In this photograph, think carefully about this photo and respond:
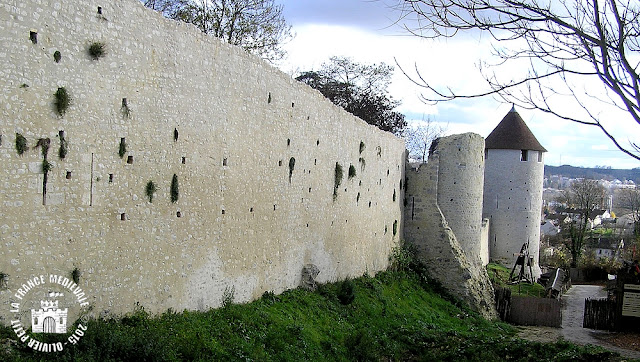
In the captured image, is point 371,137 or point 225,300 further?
point 371,137

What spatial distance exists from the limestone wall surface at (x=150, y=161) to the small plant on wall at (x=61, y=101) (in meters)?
0.09

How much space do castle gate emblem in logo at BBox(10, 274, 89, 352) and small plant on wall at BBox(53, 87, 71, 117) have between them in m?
2.16

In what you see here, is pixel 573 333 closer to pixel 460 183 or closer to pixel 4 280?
pixel 460 183

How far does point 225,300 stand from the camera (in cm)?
1098

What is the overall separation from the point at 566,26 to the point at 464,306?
15059 millimetres

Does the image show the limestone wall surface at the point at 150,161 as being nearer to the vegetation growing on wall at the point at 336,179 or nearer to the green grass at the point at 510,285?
the vegetation growing on wall at the point at 336,179

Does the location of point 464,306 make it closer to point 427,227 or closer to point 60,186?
point 427,227

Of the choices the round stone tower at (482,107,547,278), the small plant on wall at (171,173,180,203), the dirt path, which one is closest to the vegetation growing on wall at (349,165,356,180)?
the dirt path

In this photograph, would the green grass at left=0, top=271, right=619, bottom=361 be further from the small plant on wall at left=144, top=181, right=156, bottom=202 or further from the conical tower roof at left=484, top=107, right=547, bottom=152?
the conical tower roof at left=484, top=107, right=547, bottom=152

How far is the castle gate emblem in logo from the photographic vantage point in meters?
6.92

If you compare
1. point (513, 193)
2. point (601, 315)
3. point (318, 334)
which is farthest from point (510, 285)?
point (318, 334)

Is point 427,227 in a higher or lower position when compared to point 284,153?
lower

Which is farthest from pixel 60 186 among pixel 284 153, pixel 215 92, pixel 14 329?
pixel 284 153

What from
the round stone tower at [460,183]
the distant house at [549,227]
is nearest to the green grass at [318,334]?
the round stone tower at [460,183]
